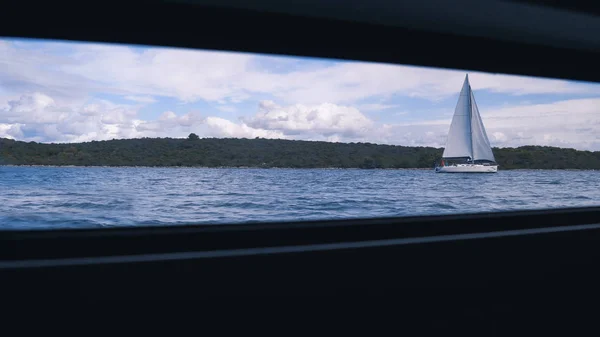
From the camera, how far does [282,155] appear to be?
613 centimetres

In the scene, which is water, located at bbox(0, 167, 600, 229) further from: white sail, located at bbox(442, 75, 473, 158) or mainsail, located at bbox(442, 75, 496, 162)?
mainsail, located at bbox(442, 75, 496, 162)

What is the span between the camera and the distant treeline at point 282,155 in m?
5.22

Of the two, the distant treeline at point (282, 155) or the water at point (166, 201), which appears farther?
the water at point (166, 201)

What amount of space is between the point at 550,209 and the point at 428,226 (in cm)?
99

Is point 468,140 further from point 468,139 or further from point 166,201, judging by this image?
point 166,201

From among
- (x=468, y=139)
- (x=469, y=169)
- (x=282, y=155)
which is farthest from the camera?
(x=469, y=169)

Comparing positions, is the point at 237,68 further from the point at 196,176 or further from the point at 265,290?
the point at 196,176

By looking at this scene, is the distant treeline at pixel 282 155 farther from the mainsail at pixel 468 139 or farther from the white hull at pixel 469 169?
the white hull at pixel 469 169

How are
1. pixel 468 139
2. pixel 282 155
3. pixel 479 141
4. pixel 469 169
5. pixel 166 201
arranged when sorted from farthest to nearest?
pixel 469 169, pixel 479 141, pixel 468 139, pixel 166 201, pixel 282 155

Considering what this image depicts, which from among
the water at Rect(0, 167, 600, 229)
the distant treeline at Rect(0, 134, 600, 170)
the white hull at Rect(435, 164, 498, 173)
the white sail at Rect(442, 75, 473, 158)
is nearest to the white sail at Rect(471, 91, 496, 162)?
the white sail at Rect(442, 75, 473, 158)

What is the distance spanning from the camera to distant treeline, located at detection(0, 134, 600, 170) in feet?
17.1

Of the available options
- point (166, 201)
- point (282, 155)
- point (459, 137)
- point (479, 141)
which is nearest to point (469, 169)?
point (479, 141)

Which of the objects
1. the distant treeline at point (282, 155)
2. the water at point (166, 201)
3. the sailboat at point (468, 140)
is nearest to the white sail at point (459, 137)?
the sailboat at point (468, 140)

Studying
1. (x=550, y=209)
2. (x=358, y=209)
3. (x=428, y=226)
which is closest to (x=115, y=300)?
(x=428, y=226)
